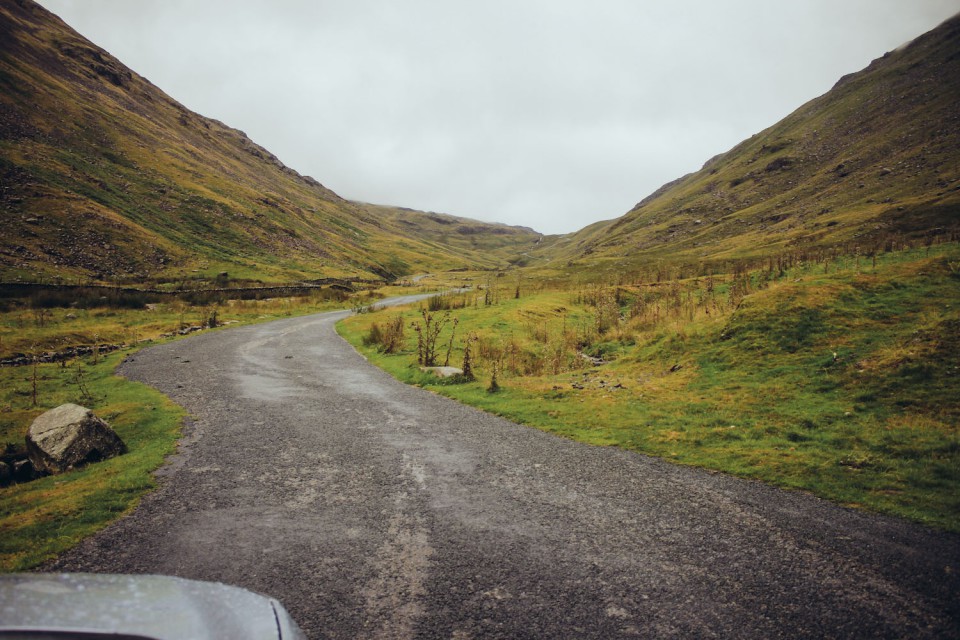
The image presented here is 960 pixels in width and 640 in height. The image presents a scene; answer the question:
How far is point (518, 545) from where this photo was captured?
603cm

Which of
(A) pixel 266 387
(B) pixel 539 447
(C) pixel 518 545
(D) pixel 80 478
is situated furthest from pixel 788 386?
(A) pixel 266 387

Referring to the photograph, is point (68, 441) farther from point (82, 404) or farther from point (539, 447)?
point (539, 447)

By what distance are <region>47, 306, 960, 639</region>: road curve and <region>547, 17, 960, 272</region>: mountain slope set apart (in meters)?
58.6

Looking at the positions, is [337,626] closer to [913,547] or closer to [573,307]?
[913,547]

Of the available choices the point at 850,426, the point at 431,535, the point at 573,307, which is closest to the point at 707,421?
the point at 850,426

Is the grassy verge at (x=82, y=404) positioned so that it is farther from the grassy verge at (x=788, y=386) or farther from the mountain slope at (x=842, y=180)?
the mountain slope at (x=842, y=180)

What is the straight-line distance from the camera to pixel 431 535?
6.33 m

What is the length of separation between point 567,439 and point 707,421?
351 cm

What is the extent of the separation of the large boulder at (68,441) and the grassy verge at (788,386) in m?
9.50

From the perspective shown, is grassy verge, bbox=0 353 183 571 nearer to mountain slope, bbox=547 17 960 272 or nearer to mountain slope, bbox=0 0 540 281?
mountain slope, bbox=0 0 540 281

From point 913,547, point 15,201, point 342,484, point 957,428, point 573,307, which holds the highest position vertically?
point 15,201

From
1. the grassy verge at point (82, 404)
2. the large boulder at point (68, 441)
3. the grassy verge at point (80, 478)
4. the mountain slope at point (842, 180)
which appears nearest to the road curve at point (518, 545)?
the grassy verge at point (80, 478)

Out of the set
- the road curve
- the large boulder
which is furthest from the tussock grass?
the road curve

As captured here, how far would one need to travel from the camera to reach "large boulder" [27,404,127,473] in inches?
363
